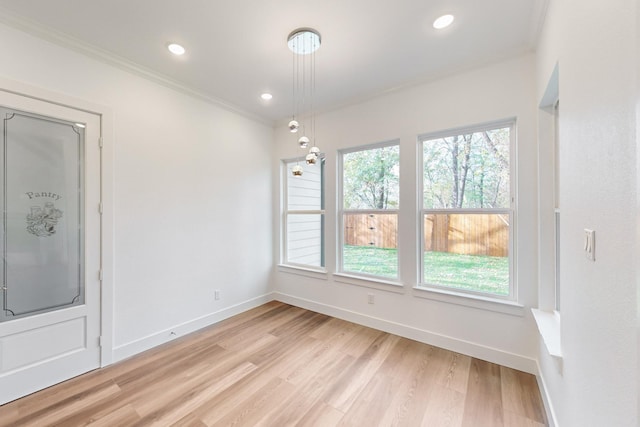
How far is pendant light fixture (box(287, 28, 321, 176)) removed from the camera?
213 cm

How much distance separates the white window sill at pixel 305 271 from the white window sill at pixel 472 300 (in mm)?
1302

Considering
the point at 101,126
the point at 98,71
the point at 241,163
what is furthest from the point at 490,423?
the point at 98,71

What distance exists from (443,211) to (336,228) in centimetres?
138

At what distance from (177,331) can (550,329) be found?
11.5 feet

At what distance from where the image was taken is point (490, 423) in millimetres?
1731

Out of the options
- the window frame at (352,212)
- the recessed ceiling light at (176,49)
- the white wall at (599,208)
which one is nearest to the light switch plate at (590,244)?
the white wall at (599,208)

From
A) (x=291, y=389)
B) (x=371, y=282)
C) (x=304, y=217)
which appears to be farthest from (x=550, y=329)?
(x=304, y=217)

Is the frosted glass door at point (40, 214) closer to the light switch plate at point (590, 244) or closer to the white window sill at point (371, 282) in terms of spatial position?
the white window sill at point (371, 282)

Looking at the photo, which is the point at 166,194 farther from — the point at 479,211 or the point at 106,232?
the point at 479,211

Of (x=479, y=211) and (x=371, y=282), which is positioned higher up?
(x=479, y=211)

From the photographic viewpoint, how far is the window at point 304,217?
12.8ft

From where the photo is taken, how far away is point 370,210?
132 inches

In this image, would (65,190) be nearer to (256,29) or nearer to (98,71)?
(98,71)

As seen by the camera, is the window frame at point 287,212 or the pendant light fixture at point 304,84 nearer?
the pendant light fixture at point 304,84
